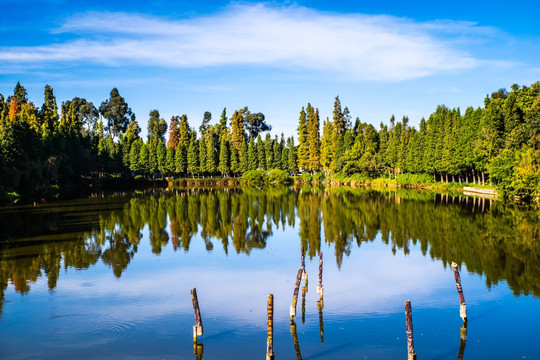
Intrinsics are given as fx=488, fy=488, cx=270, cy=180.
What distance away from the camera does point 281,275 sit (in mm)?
22672

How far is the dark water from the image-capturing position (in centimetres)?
1435

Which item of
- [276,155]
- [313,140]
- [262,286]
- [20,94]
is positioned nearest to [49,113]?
[20,94]

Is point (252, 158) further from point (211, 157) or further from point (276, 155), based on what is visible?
point (211, 157)

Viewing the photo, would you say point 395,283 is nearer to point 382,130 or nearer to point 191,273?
point 191,273

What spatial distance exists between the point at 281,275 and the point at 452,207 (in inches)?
1208

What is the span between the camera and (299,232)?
35.7 m

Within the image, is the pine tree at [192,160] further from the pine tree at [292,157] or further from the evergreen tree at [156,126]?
the evergreen tree at [156,126]

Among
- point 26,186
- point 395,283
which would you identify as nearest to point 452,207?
point 395,283

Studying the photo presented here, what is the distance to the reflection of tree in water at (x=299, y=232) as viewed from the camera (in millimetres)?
24109

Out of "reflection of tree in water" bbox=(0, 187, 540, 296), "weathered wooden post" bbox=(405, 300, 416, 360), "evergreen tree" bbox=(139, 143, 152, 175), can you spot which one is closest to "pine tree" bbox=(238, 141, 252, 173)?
"evergreen tree" bbox=(139, 143, 152, 175)

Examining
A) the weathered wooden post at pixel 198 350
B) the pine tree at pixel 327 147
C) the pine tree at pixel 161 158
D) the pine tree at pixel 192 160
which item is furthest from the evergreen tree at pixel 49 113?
the weathered wooden post at pixel 198 350

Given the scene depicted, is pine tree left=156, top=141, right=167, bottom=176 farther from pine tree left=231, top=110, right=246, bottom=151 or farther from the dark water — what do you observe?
the dark water

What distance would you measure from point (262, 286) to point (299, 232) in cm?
1526

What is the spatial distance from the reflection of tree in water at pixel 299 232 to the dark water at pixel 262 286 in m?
0.14
